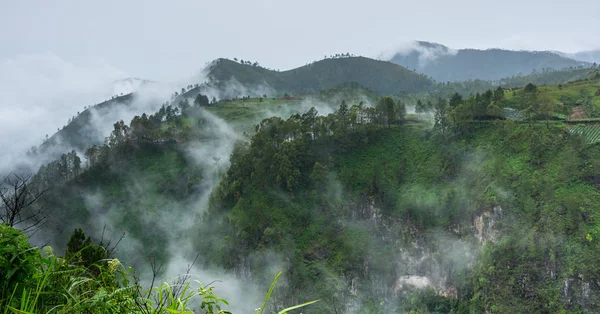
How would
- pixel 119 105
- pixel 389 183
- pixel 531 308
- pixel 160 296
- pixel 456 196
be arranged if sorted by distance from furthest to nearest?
pixel 119 105 < pixel 389 183 < pixel 456 196 < pixel 531 308 < pixel 160 296

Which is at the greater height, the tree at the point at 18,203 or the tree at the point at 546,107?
the tree at the point at 546,107

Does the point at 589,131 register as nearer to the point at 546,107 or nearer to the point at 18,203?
the point at 546,107

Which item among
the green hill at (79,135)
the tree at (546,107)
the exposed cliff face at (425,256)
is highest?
the tree at (546,107)

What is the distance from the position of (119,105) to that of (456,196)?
18185 centimetres

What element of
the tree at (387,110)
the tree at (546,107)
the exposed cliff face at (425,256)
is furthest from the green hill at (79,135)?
the tree at (546,107)

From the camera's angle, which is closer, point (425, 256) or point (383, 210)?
point (425, 256)

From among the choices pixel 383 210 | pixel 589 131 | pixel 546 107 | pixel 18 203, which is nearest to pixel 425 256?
pixel 383 210

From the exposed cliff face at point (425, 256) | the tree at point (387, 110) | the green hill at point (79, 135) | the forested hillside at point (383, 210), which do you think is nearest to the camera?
the forested hillside at point (383, 210)

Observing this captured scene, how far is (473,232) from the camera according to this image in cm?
3975

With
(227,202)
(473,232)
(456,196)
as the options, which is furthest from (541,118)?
(227,202)

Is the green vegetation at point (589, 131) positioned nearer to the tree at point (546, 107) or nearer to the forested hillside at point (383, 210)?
the forested hillside at point (383, 210)

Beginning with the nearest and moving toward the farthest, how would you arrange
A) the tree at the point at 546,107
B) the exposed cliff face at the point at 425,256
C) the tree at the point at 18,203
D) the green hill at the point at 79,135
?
1. the tree at the point at 18,203
2. the exposed cliff face at the point at 425,256
3. the tree at the point at 546,107
4. the green hill at the point at 79,135

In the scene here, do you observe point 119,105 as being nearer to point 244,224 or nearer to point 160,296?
point 244,224

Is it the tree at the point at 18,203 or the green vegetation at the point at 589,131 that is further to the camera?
the green vegetation at the point at 589,131
